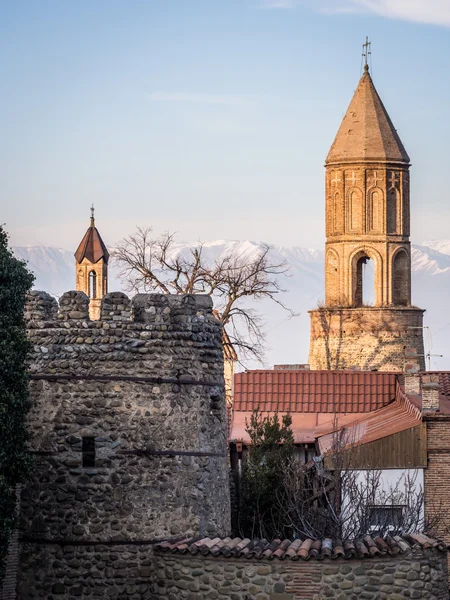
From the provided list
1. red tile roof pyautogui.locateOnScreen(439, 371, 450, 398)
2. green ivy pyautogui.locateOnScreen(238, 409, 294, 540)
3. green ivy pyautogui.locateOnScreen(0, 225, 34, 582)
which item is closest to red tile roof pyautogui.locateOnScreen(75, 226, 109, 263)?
red tile roof pyautogui.locateOnScreen(439, 371, 450, 398)

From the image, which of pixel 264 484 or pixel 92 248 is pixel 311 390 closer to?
pixel 264 484

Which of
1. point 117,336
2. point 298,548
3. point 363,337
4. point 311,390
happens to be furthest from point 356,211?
point 298,548

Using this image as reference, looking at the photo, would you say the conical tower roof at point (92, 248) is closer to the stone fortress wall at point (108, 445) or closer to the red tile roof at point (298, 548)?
the stone fortress wall at point (108, 445)

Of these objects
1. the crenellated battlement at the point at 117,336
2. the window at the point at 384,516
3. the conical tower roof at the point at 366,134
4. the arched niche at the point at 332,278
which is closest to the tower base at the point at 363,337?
the arched niche at the point at 332,278

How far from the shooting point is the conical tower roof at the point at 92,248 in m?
71.0

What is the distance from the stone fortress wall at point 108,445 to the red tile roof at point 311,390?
23.0 m

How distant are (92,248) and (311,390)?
28.6m

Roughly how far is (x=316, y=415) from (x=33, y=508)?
954 inches

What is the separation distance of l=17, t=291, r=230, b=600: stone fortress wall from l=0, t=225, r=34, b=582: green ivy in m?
0.45

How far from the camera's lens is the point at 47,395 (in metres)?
20.1

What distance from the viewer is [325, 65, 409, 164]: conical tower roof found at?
236 feet

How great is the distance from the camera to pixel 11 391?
1944 centimetres

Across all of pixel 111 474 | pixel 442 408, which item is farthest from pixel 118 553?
pixel 442 408

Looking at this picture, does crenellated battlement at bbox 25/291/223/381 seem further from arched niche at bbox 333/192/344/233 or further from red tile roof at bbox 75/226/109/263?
arched niche at bbox 333/192/344/233
